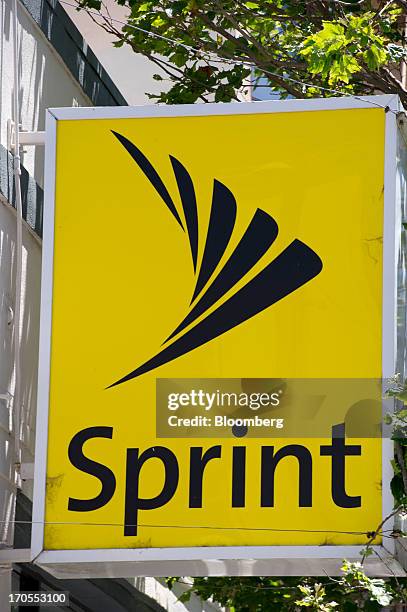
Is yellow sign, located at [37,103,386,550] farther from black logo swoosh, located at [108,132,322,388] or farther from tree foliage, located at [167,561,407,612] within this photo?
tree foliage, located at [167,561,407,612]

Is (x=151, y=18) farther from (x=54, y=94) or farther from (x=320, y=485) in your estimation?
(x=320, y=485)

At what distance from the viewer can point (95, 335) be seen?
22.4 ft

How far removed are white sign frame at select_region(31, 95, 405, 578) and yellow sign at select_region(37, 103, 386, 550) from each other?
4 centimetres

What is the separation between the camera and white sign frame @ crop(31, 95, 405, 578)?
6.31m

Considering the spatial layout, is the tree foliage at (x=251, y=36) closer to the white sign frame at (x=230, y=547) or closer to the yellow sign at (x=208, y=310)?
the white sign frame at (x=230, y=547)

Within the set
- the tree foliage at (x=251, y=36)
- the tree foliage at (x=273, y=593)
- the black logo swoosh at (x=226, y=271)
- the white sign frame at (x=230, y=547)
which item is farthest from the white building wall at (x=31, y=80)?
the tree foliage at (x=273, y=593)

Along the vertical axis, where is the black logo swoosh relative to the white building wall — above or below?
below

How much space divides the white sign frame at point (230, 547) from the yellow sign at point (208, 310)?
1.7 inches

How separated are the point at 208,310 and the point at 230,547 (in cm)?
138

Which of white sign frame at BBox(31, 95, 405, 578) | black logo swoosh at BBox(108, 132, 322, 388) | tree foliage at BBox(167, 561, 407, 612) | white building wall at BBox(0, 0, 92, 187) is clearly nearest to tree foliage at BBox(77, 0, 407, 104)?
white building wall at BBox(0, 0, 92, 187)

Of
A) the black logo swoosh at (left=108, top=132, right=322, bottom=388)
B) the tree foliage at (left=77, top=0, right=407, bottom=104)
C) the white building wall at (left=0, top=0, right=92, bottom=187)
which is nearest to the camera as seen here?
the black logo swoosh at (left=108, top=132, right=322, bottom=388)

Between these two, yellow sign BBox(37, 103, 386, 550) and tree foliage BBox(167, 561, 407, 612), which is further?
tree foliage BBox(167, 561, 407, 612)

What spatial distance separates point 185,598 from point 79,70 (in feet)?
14.9

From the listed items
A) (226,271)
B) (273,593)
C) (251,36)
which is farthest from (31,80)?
(273,593)
